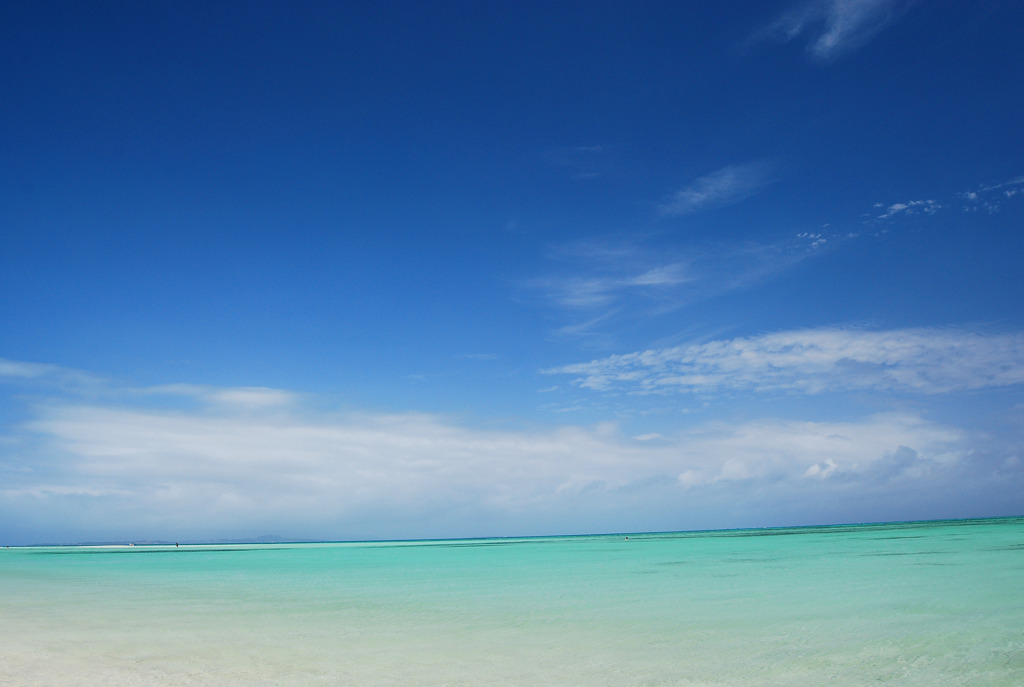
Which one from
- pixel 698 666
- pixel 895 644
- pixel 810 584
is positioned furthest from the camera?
pixel 810 584

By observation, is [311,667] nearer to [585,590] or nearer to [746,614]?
[746,614]

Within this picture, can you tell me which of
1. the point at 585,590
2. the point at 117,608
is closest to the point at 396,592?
the point at 585,590

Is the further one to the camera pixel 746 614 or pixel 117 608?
pixel 117 608

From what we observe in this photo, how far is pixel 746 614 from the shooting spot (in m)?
11.3

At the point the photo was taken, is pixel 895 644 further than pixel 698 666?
Yes

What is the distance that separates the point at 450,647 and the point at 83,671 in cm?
453

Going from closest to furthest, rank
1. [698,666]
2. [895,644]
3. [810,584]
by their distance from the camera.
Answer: [698,666], [895,644], [810,584]

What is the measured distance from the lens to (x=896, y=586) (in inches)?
571

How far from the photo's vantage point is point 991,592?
12820 mm

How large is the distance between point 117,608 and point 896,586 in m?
17.7

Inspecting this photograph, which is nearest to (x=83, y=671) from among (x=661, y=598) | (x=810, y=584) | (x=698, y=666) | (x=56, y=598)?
(x=698, y=666)

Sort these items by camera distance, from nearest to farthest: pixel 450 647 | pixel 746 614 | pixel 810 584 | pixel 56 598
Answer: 1. pixel 450 647
2. pixel 746 614
3. pixel 810 584
4. pixel 56 598

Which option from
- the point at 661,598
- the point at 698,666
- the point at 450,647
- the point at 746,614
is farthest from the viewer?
the point at 661,598

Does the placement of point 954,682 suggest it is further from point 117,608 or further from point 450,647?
point 117,608
